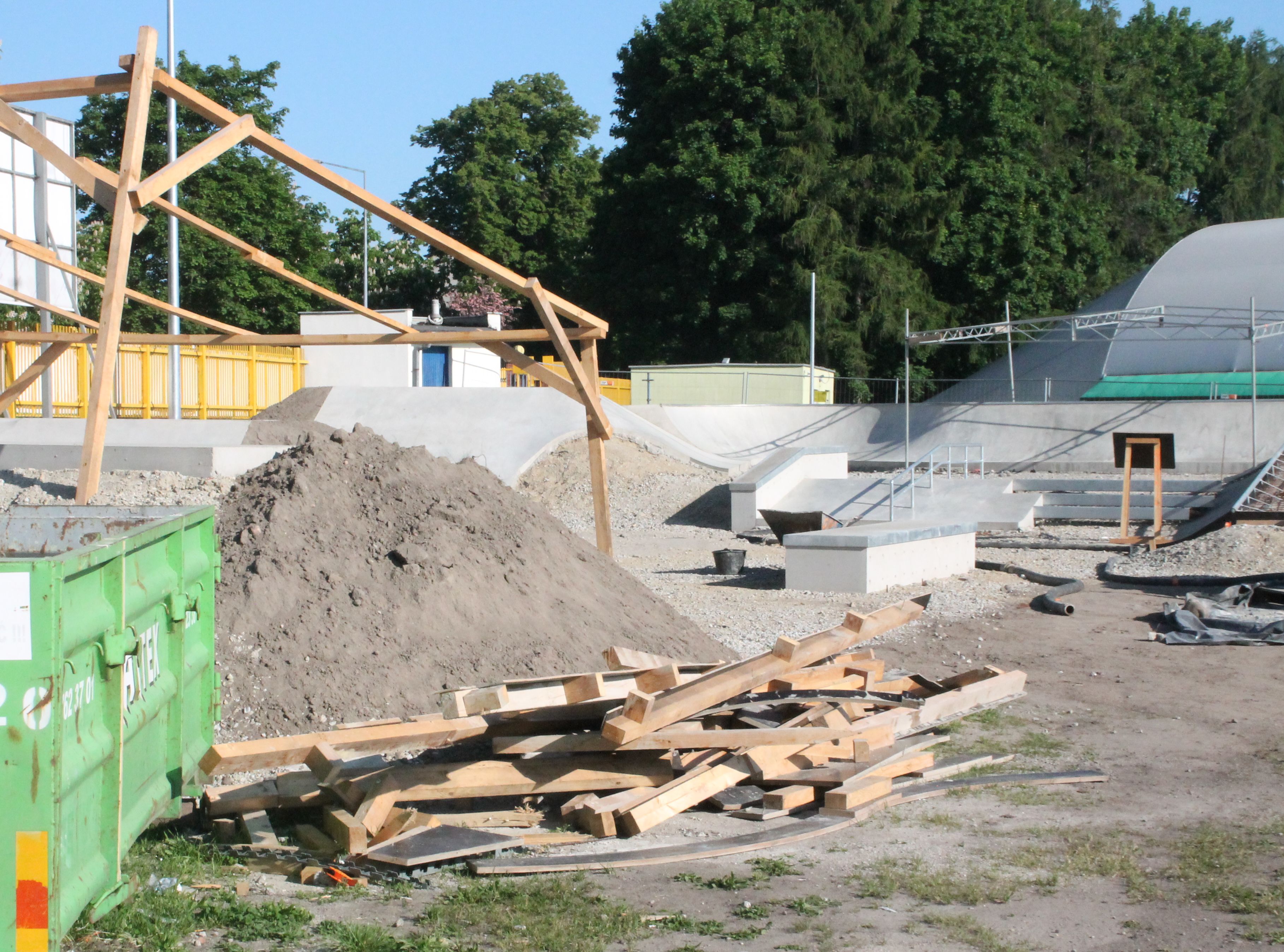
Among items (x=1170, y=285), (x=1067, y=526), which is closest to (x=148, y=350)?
(x=1067, y=526)

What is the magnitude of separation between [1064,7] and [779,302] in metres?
24.0

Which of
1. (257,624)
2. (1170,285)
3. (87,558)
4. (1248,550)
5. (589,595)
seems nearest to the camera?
(87,558)

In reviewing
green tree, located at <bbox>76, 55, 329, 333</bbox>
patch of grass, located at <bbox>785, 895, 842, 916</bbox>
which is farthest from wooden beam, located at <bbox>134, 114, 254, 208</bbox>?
green tree, located at <bbox>76, 55, 329, 333</bbox>

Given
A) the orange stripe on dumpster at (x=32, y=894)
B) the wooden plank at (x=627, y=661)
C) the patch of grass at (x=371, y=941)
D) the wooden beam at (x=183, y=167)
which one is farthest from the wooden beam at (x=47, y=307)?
the orange stripe on dumpster at (x=32, y=894)

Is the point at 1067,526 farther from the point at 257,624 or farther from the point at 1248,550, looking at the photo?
the point at 257,624

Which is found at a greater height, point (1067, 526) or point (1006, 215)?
point (1006, 215)

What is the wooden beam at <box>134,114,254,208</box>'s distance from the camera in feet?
27.6

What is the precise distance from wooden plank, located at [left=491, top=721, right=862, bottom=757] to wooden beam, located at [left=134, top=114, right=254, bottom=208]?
4.94m

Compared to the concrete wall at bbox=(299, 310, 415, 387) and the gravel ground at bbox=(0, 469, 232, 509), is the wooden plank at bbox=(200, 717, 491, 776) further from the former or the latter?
the concrete wall at bbox=(299, 310, 415, 387)

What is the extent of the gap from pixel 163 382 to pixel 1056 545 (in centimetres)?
A: 1886

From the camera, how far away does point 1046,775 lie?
21.5 feet

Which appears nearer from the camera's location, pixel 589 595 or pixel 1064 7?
pixel 589 595

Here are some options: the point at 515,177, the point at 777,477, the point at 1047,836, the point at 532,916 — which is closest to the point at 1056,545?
the point at 777,477

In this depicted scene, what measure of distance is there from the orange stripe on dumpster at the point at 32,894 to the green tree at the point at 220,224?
4288 cm
